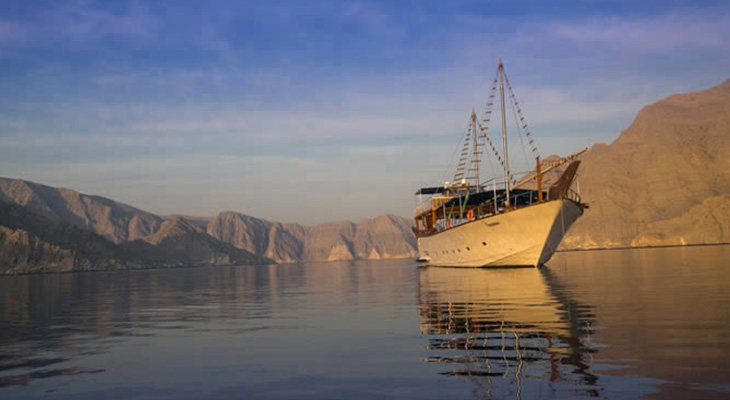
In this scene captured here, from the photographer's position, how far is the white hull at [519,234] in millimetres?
57062

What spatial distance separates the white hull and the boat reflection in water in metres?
36.9

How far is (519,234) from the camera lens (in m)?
58.1

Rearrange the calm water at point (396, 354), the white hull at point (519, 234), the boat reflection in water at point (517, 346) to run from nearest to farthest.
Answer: the boat reflection in water at point (517, 346), the calm water at point (396, 354), the white hull at point (519, 234)

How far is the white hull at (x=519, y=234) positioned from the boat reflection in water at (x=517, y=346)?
3692 cm

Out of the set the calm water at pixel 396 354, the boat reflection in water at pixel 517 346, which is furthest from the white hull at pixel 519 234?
the boat reflection in water at pixel 517 346

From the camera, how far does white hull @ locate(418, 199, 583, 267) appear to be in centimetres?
5706

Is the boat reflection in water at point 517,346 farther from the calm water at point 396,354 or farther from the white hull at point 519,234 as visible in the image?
the white hull at point 519,234

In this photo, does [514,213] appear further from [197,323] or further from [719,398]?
[719,398]

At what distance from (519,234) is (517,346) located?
48.0 metres

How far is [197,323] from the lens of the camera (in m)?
19.5

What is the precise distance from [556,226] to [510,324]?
45726mm

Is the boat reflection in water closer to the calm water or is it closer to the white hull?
the calm water

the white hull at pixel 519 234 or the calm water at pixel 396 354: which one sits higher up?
→ the white hull at pixel 519 234

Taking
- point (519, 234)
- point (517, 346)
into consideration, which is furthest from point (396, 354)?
point (519, 234)
